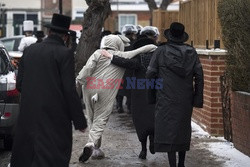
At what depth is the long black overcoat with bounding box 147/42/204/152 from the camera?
27.5ft

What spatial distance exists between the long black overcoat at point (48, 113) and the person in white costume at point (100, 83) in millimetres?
2760

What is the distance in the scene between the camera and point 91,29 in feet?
51.8

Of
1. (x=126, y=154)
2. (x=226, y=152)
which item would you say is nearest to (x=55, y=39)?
(x=126, y=154)

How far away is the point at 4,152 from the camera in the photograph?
11.0 metres

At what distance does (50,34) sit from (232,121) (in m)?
4.31

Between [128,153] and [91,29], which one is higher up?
[91,29]

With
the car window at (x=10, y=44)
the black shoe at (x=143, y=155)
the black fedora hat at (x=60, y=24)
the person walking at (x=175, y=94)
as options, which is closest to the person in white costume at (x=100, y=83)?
the black shoe at (x=143, y=155)

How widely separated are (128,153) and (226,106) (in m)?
1.76

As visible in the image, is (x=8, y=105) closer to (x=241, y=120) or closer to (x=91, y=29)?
(x=241, y=120)

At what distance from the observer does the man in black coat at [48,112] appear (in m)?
6.65

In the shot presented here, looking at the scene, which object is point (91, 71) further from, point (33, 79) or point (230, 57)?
point (33, 79)

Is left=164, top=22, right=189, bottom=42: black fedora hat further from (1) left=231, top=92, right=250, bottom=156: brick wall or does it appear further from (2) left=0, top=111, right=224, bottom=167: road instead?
(2) left=0, top=111, right=224, bottom=167: road

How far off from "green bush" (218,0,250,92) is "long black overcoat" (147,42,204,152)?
4.03 ft

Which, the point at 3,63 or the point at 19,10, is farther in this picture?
the point at 19,10
